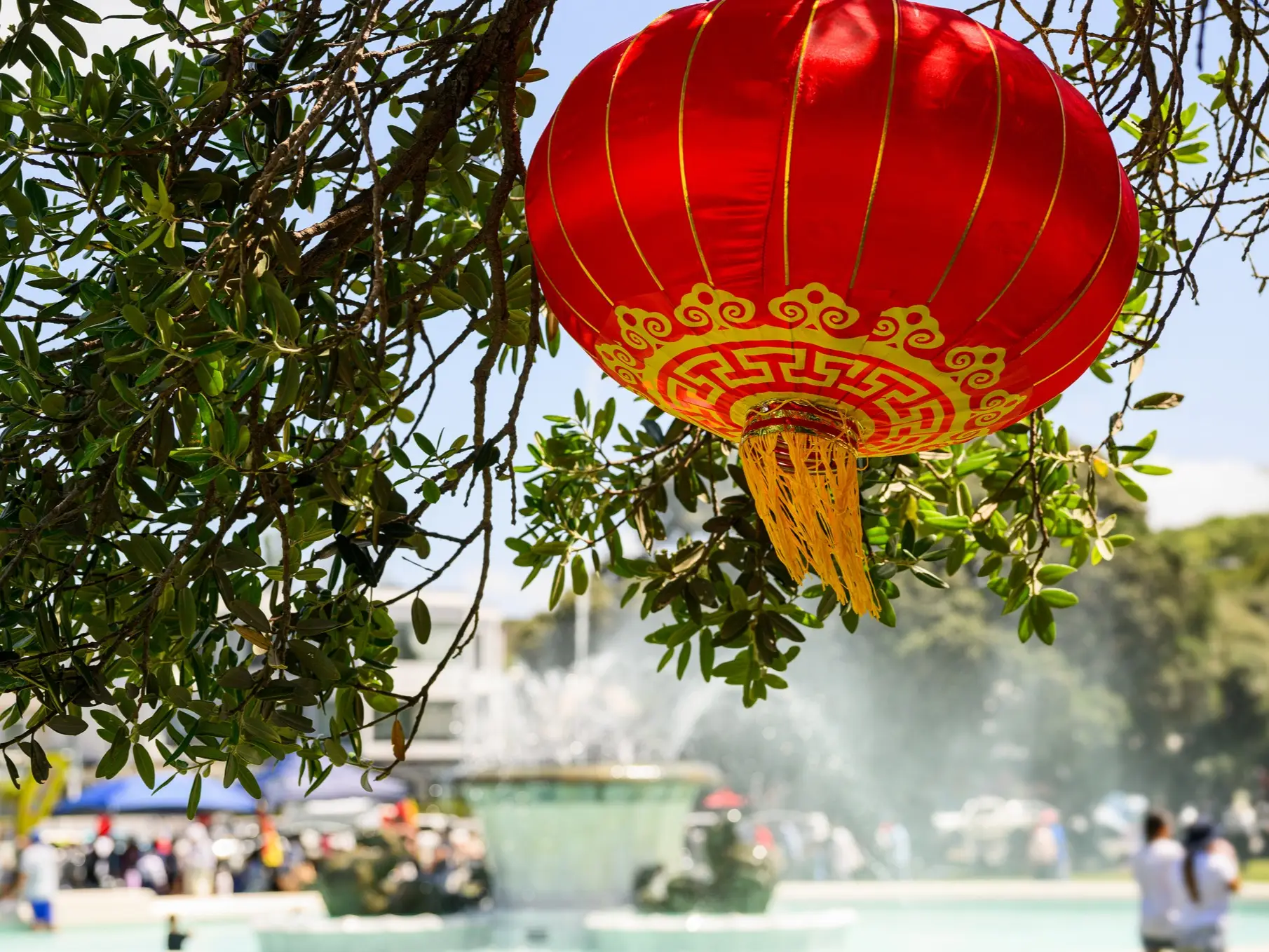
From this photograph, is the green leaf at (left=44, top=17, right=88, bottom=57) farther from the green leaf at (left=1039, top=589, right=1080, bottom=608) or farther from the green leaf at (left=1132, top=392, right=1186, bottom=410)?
the green leaf at (left=1132, top=392, right=1186, bottom=410)

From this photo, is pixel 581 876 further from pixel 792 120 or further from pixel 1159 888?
pixel 792 120

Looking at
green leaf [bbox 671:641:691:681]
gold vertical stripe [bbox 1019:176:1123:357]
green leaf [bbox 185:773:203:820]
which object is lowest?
green leaf [bbox 185:773:203:820]

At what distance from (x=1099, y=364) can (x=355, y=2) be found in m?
1.62

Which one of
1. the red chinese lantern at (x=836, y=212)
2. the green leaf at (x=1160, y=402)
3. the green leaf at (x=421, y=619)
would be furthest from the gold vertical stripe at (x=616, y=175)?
the green leaf at (x=1160, y=402)

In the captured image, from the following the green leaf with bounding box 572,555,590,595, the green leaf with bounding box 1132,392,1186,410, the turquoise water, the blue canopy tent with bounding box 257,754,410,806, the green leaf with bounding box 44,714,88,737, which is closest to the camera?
the green leaf with bounding box 44,714,88,737

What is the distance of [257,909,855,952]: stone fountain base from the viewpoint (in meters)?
10.9

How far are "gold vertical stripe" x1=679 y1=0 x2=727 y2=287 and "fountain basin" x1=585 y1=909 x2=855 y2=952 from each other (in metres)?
9.77

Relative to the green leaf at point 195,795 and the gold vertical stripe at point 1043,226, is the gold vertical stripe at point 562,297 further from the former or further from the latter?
the green leaf at point 195,795

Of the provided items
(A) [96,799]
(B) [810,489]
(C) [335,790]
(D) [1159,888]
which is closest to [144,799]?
(A) [96,799]

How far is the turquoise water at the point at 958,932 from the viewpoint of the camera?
14938 mm

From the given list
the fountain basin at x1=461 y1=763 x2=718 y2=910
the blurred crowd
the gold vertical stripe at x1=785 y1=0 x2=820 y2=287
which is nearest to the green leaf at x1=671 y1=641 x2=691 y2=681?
the gold vertical stripe at x1=785 y1=0 x2=820 y2=287

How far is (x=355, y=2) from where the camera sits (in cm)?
256

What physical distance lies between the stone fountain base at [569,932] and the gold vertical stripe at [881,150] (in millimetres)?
9817

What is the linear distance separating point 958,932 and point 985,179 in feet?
54.7
